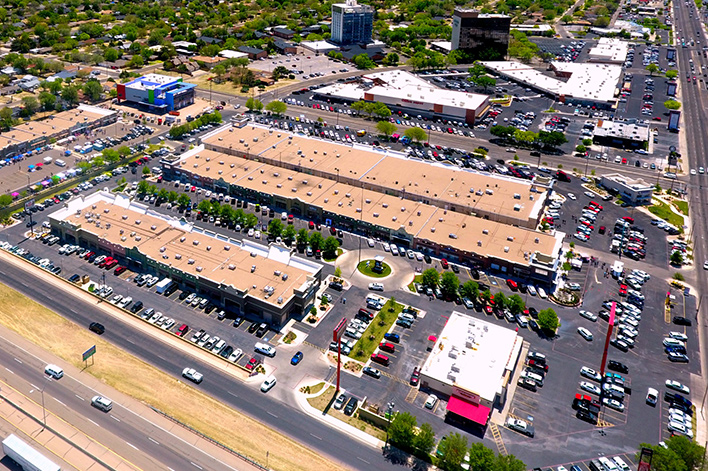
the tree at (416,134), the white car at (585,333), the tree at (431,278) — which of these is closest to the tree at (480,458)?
the white car at (585,333)

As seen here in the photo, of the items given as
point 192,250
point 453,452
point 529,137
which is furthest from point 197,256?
point 529,137

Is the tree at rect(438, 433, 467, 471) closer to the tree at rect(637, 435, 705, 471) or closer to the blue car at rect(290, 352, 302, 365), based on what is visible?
the tree at rect(637, 435, 705, 471)

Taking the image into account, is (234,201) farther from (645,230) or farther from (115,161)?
(645,230)

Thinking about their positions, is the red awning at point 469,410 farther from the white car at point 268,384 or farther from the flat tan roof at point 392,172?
the flat tan roof at point 392,172

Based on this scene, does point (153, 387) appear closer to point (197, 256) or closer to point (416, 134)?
point (197, 256)

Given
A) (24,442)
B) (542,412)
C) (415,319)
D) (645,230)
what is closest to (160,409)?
(24,442)

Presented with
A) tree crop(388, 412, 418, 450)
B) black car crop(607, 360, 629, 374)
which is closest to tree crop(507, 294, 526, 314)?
black car crop(607, 360, 629, 374)
